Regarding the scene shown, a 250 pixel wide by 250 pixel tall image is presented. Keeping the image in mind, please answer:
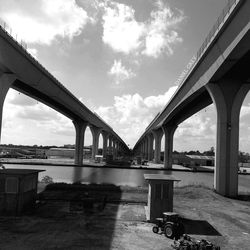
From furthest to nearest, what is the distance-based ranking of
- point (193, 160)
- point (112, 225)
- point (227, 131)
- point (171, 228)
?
point (193, 160) → point (227, 131) → point (112, 225) → point (171, 228)

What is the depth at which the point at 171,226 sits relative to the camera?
15031 mm

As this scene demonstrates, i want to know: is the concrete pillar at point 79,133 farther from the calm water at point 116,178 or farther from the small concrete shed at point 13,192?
the small concrete shed at point 13,192

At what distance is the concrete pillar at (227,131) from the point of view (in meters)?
31.7

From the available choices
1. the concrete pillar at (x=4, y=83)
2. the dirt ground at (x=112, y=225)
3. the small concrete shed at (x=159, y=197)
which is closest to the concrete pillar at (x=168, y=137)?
the concrete pillar at (x=4, y=83)

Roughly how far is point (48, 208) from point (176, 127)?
73501 millimetres

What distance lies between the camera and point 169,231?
1505 centimetres

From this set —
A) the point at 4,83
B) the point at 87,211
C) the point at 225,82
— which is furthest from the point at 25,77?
the point at 225,82

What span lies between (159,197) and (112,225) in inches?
143

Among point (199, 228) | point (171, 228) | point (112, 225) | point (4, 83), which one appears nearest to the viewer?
point (171, 228)

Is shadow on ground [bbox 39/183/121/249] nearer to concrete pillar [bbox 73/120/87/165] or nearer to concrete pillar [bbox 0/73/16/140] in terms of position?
concrete pillar [bbox 0/73/16/140]

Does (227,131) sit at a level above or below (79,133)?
below

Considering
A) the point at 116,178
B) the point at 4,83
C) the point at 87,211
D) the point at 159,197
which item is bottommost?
the point at 116,178

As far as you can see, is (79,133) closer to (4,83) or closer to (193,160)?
(4,83)

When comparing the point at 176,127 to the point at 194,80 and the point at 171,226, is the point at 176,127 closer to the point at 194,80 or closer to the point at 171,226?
the point at 194,80
